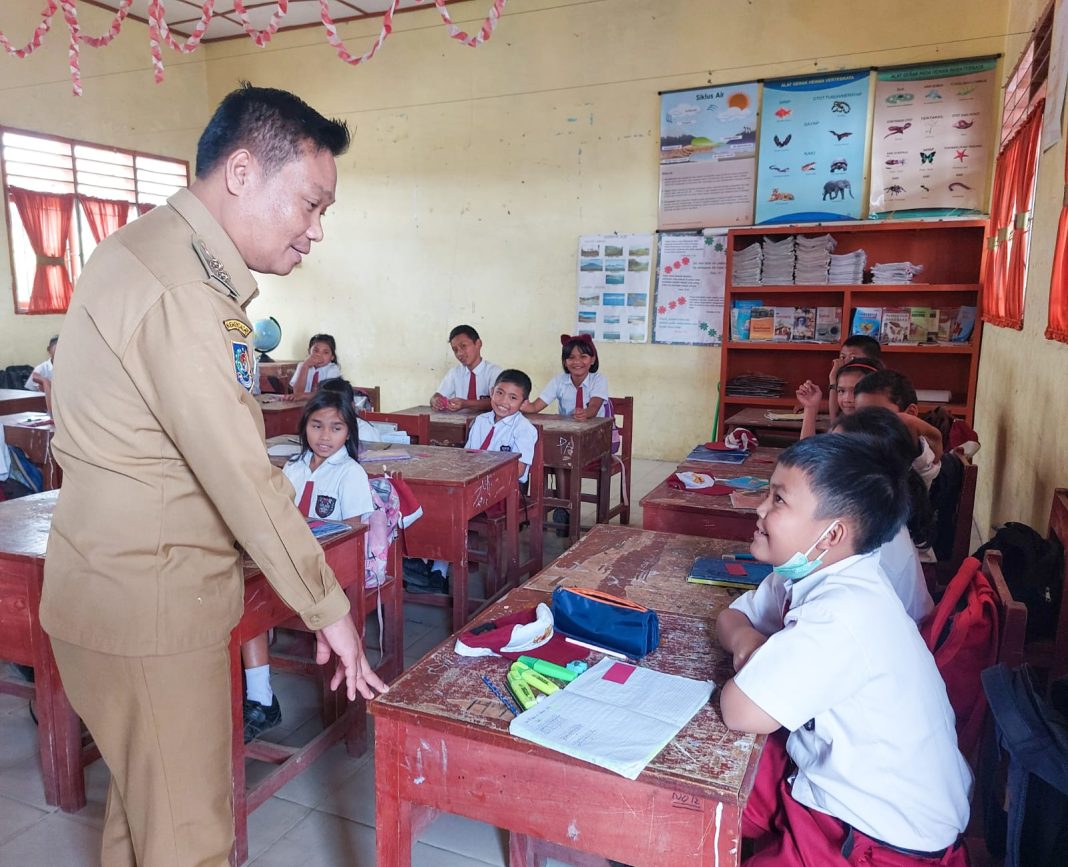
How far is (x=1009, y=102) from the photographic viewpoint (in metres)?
4.30

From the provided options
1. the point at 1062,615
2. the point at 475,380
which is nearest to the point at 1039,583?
the point at 1062,615

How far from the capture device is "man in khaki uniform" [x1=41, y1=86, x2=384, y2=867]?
0.96 metres

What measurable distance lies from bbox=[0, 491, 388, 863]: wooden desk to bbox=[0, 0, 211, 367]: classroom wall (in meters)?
5.16

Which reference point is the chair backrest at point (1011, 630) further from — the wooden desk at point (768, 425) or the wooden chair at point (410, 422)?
the wooden desk at point (768, 425)

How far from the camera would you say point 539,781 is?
986 millimetres

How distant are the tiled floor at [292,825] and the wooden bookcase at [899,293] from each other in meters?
3.78

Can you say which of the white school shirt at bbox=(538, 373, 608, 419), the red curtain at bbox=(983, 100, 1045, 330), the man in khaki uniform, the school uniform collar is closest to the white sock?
the man in khaki uniform

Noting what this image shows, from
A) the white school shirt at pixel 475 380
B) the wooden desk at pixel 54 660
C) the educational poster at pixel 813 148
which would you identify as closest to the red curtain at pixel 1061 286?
the wooden desk at pixel 54 660

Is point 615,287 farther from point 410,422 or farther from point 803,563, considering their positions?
point 803,563

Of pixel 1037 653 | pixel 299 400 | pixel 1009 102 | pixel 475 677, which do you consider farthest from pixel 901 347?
pixel 475 677

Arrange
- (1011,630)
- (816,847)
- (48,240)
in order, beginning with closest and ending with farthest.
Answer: (816,847) < (1011,630) < (48,240)

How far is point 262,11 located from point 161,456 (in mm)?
7156

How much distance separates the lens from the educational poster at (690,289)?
231 inches

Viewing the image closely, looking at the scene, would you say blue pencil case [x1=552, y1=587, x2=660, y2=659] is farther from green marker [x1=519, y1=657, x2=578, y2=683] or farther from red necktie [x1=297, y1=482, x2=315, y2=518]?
red necktie [x1=297, y1=482, x2=315, y2=518]
